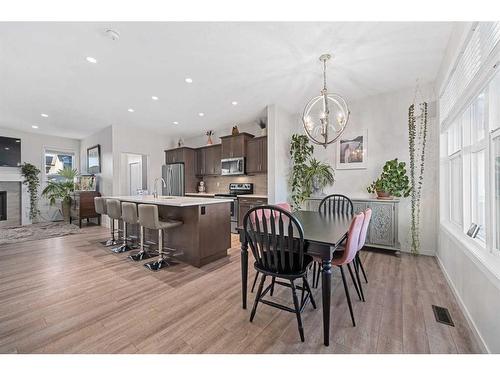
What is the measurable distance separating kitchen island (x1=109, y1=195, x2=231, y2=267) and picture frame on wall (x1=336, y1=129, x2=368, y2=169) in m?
2.46

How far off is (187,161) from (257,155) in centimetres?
236

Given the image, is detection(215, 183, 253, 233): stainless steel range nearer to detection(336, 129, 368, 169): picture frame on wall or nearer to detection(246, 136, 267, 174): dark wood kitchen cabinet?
detection(246, 136, 267, 174): dark wood kitchen cabinet

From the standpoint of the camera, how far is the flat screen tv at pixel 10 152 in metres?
5.92

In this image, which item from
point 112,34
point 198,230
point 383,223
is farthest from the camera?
point 383,223

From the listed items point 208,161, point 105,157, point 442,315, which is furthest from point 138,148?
point 442,315

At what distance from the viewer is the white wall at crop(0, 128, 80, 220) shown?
6.26 m

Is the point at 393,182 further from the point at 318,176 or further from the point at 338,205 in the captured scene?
the point at 318,176

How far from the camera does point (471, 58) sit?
6.23ft

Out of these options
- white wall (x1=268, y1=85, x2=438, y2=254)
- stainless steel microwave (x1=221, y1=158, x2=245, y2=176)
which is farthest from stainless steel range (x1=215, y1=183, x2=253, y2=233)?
white wall (x1=268, y1=85, x2=438, y2=254)
